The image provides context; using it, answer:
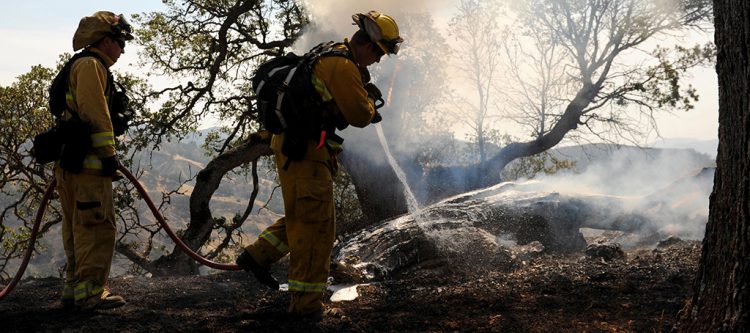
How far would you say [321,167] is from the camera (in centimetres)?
351

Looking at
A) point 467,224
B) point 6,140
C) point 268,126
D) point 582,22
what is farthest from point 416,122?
point 6,140

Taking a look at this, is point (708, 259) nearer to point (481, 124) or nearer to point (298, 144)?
point (298, 144)

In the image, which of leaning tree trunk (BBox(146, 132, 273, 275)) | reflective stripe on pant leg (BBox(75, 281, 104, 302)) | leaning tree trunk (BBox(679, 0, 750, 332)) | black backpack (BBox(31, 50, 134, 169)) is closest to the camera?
leaning tree trunk (BBox(679, 0, 750, 332))

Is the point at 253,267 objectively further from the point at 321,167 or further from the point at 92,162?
the point at 92,162

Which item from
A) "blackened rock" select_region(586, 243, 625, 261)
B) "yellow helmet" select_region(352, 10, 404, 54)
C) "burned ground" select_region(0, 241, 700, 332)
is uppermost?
"yellow helmet" select_region(352, 10, 404, 54)

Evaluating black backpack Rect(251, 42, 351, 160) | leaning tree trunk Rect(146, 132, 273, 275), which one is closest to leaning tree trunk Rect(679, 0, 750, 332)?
black backpack Rect(251, 42, 351, 160)

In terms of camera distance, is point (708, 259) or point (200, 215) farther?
point (200, 215)

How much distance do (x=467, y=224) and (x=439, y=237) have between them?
637mm

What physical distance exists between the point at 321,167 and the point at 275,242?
2.26 ft

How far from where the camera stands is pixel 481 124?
1594cm

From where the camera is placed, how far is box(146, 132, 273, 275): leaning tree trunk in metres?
7.83

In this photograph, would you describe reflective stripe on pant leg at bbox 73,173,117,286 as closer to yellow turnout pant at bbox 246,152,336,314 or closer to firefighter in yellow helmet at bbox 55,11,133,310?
firefighter in yellow helmet at bbox 55,11,133,310

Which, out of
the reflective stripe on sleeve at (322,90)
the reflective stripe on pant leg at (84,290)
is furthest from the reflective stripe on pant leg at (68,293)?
the reflective stripe on sleeve at (322,90)

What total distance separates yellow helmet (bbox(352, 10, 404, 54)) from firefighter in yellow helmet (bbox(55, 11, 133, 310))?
1.69m
